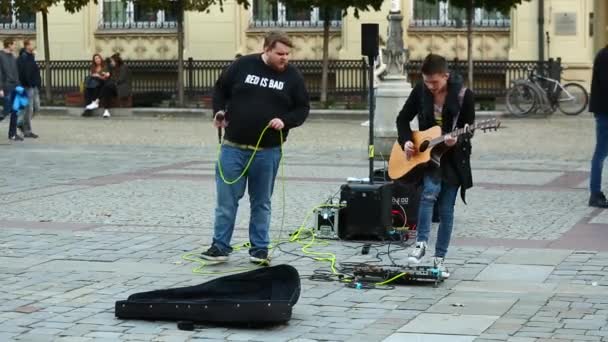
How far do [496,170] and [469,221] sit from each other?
5252 millimetres

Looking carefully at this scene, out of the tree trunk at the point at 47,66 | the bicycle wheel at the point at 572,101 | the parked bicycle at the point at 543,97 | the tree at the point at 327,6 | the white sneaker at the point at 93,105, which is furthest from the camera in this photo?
the tree trunk at the point at 47,66

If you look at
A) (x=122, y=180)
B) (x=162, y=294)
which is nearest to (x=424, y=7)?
(x=122, y=180)

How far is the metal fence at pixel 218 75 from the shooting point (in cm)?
3281

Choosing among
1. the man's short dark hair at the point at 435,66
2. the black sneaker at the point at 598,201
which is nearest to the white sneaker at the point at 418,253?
the man's short dark hair at the point at 435,66

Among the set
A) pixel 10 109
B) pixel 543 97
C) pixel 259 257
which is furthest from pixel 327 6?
pixel 259 257

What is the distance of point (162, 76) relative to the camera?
3625cm

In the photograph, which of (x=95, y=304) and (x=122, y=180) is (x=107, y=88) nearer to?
(x=122, y=180)

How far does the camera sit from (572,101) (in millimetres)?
29219

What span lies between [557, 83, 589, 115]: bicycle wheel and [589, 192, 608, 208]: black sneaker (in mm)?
15758

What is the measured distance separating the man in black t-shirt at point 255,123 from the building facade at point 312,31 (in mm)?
23103

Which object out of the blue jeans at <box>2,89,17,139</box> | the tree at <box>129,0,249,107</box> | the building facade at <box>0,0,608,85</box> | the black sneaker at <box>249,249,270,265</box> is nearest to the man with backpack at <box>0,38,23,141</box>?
the blue jeans at <box>2,89,17,139</box>

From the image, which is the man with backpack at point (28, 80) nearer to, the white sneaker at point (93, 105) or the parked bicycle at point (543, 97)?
the white sneaker at point (93, 105)

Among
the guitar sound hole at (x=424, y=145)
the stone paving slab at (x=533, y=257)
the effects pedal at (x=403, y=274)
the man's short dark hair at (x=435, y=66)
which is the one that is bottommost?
the stone paving slab at (x=533, y=257)

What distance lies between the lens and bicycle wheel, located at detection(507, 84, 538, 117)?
1133 inches
